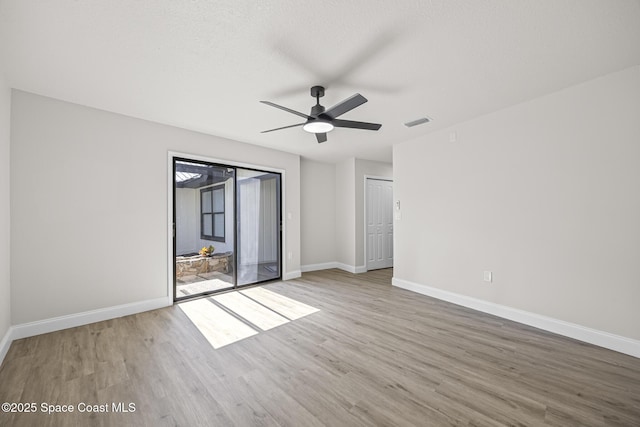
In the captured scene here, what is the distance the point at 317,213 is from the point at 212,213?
2497 millimetres

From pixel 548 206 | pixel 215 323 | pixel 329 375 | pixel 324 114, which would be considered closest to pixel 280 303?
pixel 215 323

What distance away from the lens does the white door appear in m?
5.99

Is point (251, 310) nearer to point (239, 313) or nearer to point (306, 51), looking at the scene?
point (239, 313)

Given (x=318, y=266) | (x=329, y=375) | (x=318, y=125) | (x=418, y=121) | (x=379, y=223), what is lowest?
(x=329, y=375)

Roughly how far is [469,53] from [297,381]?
3031 millimetres

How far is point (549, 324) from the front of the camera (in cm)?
280

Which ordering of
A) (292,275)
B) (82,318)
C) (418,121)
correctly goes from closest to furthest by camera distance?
(82,318) → (418,121) → (292,275)

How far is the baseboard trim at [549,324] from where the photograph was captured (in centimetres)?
235

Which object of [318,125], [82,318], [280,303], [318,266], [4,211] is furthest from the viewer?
[318,266]

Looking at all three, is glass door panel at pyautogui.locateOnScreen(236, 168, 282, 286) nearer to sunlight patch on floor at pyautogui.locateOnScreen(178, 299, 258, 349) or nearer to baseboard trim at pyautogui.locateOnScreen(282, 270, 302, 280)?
baseboard trim at pyautogui.locateOnScreen(282, 270, 302, 280)

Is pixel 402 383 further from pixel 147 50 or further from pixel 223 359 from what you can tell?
pixel 147 50

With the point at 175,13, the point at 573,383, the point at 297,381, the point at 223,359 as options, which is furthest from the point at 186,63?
the point at 573,383

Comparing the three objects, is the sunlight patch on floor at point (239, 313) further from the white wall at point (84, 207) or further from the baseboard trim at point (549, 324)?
the baseboard trim at point (549, 324)

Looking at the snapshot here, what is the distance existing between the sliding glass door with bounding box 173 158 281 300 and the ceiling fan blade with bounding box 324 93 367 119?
2.56 meters
